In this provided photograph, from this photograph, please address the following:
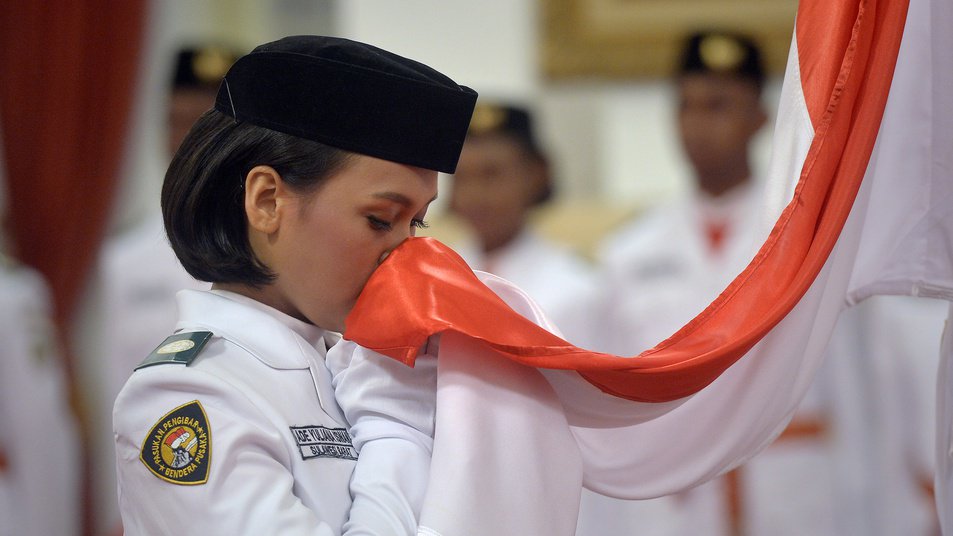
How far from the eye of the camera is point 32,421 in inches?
146

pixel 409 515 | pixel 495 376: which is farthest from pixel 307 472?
pixel 495 376

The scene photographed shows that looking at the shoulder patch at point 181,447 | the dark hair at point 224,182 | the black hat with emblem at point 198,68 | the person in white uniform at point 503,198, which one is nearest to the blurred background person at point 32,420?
the black hat with emblem at point 198,68

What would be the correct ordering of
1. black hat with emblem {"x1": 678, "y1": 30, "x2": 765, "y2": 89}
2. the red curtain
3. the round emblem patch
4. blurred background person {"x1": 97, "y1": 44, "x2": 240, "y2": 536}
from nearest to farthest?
the round emblem patch, black hat with emblem {"x1": 678, "y1": 30, "x2": 765, "y2": 89}, blurred background person {"x1": 97, "y1": 44, "x2": 240, "y2": 536}, the red curtain

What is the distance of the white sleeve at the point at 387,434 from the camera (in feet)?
4.04

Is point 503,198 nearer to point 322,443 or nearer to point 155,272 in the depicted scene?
point 155,272

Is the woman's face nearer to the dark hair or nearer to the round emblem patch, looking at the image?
the dark hair

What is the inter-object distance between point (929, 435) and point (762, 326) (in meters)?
2.10

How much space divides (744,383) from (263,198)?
0.60 metres

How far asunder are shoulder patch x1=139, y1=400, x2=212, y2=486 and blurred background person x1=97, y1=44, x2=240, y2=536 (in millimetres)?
2379

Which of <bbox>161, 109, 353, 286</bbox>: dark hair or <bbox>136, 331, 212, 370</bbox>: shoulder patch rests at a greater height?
<bbox>161, 109, 353, 286</bbox>: dark hair

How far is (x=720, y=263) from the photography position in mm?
3375

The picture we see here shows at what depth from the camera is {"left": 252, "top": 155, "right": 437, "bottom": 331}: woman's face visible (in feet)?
4.42

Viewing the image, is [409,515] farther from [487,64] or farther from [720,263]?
[487,64]

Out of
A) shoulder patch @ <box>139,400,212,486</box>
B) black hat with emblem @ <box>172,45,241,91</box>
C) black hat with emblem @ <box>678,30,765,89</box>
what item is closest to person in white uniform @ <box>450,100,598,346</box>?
black hat with emblem @ <box>678,30,765,89</box>
